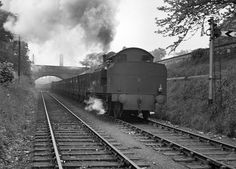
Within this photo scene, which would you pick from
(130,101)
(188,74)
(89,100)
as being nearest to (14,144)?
(130,101)

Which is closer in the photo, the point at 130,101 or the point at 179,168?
the point at 179,168

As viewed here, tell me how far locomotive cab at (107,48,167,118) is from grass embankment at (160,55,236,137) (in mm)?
1381

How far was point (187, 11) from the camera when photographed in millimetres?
9312

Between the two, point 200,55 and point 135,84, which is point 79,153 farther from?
point 200,55

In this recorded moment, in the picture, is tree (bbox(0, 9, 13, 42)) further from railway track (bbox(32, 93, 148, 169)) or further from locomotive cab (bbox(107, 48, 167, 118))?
railway track (bbox(32, 93, 148, 169))

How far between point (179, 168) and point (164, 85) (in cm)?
833

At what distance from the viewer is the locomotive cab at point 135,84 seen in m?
13.5

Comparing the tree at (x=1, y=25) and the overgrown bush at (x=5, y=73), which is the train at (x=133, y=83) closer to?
the overgrown bush at (x=5, y=73)

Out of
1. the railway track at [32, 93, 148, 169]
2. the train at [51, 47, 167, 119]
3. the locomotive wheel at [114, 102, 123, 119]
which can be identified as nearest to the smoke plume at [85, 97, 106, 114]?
the locomotive wheel at [114, 102, 123, 119]

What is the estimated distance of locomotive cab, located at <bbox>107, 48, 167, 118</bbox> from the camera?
1350 cm

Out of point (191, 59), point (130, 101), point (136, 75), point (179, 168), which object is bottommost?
point (179, 168)

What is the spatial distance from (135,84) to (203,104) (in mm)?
3064

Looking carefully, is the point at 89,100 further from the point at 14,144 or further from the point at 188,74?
the point at 14,144

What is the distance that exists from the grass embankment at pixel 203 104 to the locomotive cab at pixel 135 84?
1.38m
